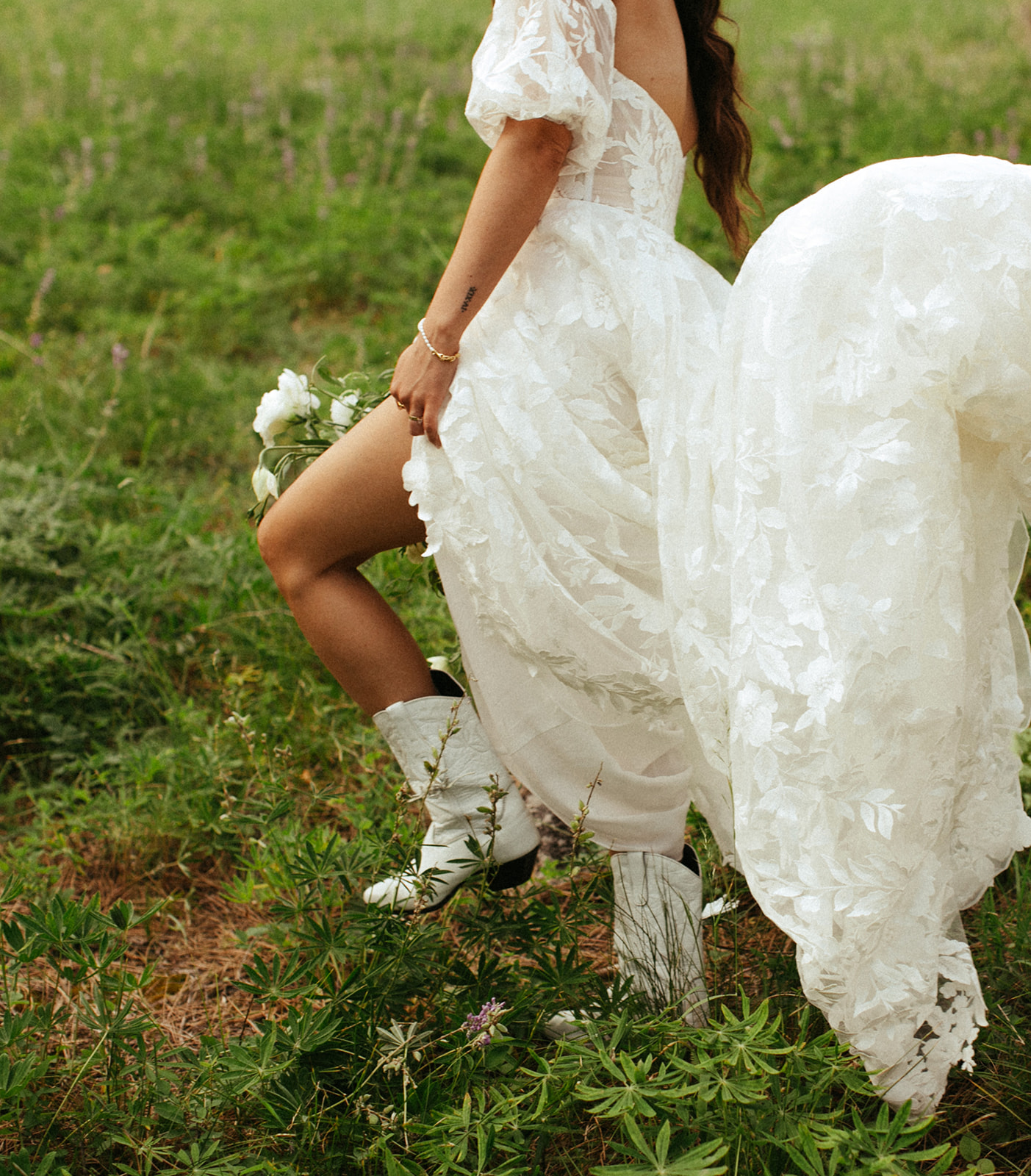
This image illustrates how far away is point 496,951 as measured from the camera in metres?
2.06

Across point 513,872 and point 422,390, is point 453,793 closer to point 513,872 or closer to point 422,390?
point 513,872

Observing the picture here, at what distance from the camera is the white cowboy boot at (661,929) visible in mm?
1735

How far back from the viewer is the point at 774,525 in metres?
1.39

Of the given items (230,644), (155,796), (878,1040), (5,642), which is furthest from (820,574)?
(5,642)

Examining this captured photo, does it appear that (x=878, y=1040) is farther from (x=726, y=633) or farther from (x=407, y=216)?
(x=407, y=216)

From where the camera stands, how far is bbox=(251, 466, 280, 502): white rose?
188 cm

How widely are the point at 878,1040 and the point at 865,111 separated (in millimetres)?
6068

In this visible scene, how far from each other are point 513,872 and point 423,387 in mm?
874

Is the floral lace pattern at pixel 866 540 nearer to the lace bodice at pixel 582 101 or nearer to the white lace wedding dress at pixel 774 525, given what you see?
the white lace wedding dress at pixel 774 525

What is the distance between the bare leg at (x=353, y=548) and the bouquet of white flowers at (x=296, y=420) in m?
0.19

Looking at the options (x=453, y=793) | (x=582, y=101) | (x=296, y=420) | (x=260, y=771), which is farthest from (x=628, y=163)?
(x=260, y=771)

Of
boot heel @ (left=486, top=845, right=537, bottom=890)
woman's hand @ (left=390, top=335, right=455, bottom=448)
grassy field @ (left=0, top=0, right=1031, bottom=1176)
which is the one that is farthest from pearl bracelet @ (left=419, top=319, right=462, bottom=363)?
boot heel @ (left=486, top=845, right=537, bottom=890)

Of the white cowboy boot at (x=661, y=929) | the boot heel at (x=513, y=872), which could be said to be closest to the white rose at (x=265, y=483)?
the boot heel at (x=513, y=872)

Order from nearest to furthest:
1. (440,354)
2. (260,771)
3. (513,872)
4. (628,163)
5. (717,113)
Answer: (440,354) → (628,163) → (513,872) → (717,113) → (260,771)
